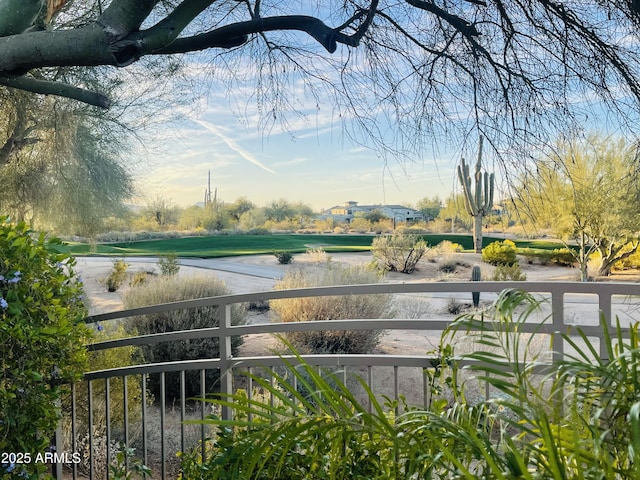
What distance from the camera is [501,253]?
4859 mm

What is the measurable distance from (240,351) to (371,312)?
1.18m

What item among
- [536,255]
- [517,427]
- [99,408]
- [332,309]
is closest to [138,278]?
[332,309]

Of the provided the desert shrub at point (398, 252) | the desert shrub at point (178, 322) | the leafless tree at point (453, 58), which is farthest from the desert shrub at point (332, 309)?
the leafless tree at point (453, 58)

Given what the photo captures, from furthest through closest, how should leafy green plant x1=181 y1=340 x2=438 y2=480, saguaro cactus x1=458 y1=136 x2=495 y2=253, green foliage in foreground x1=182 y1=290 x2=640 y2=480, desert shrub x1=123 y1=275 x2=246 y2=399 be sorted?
desert shrub x1=123 y1=275 x2=246 y2=399 < saguaro cactus x1=458 y1=136 x2=495 y2=253 < leafy green plant x1=181 y1=340 x2=438 y2=480 < green foliage in foreground x1=182 y1=290 x2=640 y2=480

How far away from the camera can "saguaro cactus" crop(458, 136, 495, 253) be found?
2172mm

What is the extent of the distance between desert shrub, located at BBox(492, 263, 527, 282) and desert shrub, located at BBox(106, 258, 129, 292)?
334 centimetres

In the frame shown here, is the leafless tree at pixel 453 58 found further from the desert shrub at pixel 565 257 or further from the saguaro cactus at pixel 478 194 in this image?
the desert shrub at pixel 565 257

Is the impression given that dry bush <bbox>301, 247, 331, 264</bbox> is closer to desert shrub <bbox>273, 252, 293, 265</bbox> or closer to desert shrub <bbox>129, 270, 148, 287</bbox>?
desert shrub <bbox>273, 252, 293, 265</bbox>

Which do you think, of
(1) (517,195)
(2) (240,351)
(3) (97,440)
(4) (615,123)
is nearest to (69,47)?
(1) (517,195)

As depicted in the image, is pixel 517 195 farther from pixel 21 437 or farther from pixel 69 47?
pixel 21 437

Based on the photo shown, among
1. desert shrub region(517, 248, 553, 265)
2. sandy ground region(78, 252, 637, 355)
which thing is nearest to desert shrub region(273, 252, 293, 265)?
sandy ground region(78, 252, 637, 355)

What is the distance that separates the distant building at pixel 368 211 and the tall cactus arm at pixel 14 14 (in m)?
3.23

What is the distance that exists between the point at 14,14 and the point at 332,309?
3412 millimetres

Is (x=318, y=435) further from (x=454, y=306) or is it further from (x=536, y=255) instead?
(x=536, y=255)
